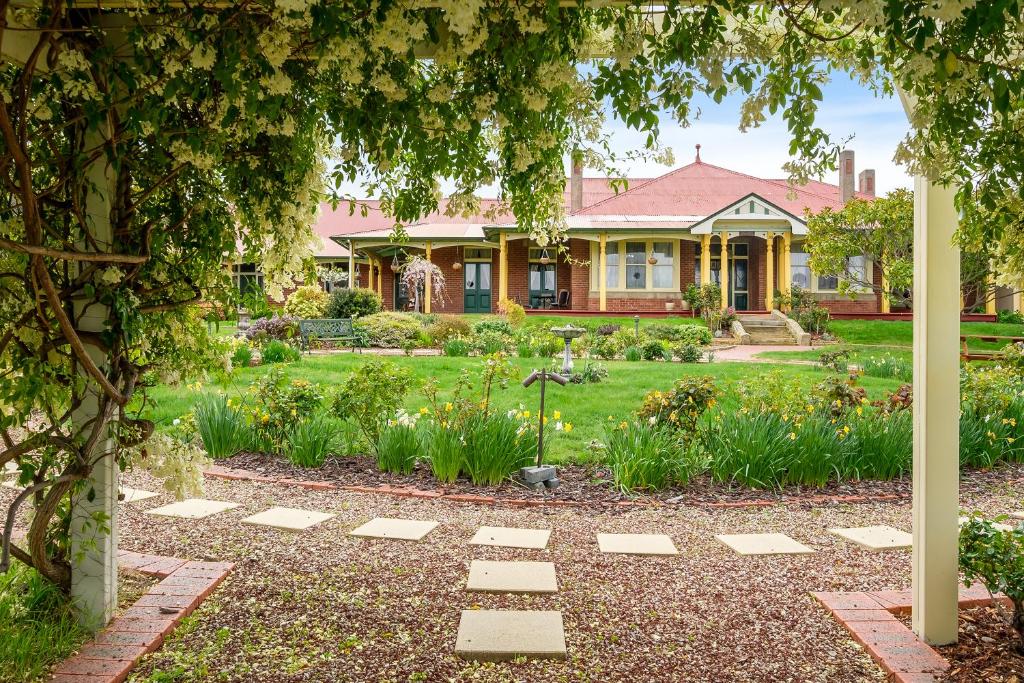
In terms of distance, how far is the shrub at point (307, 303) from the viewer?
16.9 m

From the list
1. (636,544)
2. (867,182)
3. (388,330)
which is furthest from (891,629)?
(867,182)

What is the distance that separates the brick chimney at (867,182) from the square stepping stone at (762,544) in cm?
2604

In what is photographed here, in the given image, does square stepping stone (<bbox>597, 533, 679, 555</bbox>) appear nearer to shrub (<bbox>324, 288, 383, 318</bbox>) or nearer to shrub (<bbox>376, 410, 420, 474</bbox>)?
shrub (<bbox>376, 410, 420, 474</bbox>)

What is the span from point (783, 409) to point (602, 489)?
201 cm

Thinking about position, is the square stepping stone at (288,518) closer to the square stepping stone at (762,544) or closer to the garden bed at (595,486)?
the garden bed at (595,486)

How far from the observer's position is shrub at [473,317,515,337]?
1558cm

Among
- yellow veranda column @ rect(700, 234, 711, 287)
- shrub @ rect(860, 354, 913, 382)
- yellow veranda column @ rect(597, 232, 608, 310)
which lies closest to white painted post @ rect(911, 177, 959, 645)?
shrub @ rect(860, 354, 913, 382)

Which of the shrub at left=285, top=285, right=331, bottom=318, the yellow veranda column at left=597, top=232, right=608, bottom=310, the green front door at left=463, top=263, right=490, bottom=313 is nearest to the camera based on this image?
the shrub at left=285, top=285, right=331, bottom=318

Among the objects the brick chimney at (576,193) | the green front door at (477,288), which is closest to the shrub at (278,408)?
the green front door at (477,288)

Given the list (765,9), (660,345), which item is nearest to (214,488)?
(765,9)

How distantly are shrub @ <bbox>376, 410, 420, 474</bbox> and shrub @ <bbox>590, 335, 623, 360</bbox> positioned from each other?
841 cm

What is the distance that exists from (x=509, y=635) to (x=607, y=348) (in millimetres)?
11233

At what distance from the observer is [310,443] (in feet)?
19.3

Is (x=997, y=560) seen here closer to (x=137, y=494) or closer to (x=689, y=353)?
(x=137, y=494)
